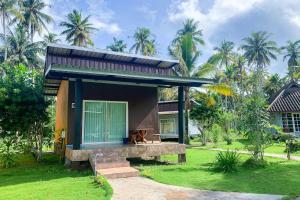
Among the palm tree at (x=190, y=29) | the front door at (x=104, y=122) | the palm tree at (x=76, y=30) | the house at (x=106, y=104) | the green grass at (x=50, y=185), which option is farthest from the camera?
the palm tree at (x=76, y=30)

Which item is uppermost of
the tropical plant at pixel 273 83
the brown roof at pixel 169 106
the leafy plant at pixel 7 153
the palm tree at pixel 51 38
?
the palm tree at pixel 51 38

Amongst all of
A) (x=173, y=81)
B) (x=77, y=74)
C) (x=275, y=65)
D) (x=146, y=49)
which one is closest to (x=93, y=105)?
(x=77, y=74)

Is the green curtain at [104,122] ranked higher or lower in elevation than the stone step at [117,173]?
higher

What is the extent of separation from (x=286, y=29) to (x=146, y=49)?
24460 mm

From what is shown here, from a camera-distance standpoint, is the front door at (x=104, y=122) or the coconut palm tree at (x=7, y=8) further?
the coconut palm tree at (x=7, y=8)

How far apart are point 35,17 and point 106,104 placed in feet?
99.5

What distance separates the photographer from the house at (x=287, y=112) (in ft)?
77.0

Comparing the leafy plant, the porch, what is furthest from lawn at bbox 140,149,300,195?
the leafy plant

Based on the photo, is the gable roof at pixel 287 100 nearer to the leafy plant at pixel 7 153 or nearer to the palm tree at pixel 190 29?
the palm tree at pixel 190 29

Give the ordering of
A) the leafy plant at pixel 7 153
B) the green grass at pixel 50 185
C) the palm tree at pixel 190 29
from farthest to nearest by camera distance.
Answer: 1. the palm tree at pixel 190 29
2. the leafy plant at pixel 7 153
3. the green grass at pixel 50 185

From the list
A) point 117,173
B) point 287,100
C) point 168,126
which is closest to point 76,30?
point 168,126

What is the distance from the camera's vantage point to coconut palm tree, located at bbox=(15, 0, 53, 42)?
35344mm

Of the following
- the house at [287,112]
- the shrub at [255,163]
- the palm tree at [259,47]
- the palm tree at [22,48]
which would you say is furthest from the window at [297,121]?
the palm tree at [22,48]

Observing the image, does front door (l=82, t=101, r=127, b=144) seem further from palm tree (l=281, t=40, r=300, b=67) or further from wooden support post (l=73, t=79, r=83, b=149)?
palm tree (l=281, t=40, r=300, b=67)
